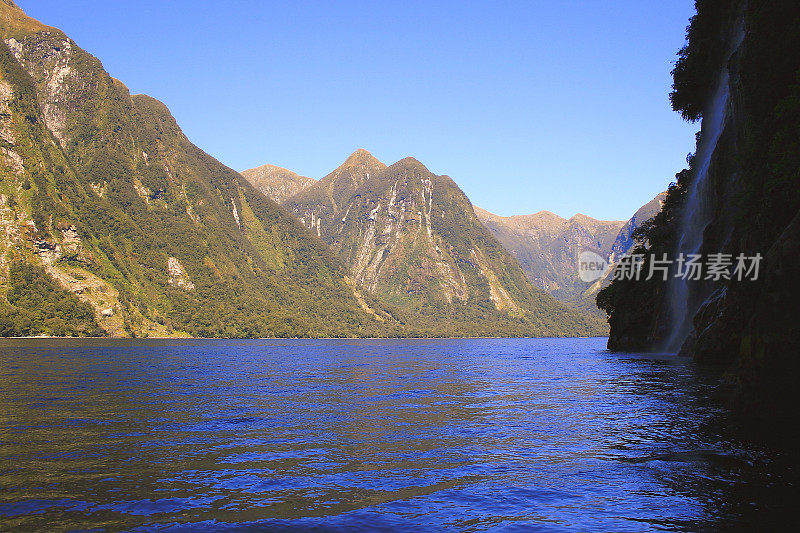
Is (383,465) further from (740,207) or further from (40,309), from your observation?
(40,309)

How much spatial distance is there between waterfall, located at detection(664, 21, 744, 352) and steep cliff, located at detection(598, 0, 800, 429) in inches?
8.1

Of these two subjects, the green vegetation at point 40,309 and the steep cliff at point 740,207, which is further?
the green vegetation at point 40,309

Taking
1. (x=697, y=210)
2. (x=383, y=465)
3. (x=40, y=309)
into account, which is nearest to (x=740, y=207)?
(x=697, y=210)

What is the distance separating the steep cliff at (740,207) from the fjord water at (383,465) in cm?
354

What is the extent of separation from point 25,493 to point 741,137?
50635 mm

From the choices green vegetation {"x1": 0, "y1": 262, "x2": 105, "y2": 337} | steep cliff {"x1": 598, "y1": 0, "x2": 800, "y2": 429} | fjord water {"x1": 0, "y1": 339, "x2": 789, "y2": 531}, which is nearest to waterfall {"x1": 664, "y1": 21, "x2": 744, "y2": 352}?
steep cliff {"x1": 598, "y1": 0, "x2": 800, "y2": 429}

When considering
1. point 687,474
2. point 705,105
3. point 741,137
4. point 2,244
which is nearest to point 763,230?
point 741,137

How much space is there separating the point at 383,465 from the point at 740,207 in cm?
3768

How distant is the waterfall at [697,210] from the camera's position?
5659cm

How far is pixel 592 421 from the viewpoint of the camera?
21.5 meters

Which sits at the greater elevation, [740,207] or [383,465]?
[740,207]

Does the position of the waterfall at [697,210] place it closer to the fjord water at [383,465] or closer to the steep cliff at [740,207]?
the steep cliff at [740,207]

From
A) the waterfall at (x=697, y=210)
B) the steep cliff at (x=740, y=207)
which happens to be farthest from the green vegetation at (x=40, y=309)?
the waterfall at (x=697, y=210)

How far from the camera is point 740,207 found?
40812 mm
